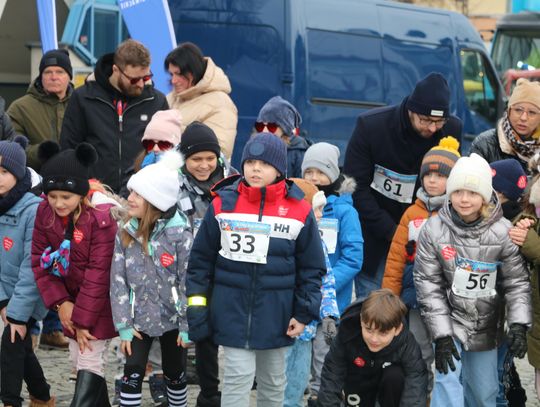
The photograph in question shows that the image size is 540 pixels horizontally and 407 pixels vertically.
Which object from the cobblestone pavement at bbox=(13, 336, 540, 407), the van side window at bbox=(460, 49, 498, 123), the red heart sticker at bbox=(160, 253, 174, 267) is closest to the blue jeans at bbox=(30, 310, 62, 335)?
the cobblestone pavement at bbox=(13, 336, 540, 407)

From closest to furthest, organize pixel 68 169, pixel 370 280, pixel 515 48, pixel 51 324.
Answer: pixel 68 169
pixel 370 280
pixel 51 324
pixel 515 48

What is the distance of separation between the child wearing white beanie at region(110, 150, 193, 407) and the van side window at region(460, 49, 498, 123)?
32.3 feet

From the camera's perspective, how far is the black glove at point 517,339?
6297 mm

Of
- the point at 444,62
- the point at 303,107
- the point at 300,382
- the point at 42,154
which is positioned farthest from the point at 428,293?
the point at 444,62

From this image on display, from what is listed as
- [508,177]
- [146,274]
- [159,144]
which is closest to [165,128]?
[159,144]

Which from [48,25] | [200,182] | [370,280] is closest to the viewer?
[200,182]

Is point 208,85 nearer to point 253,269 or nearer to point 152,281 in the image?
point 152,281

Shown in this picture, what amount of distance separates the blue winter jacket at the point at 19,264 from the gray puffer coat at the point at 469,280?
82.2 inches

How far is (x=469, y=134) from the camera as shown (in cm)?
1556

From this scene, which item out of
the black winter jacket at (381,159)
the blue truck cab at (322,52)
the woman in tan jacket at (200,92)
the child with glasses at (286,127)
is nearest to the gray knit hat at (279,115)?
the child with glasses at (286,127)

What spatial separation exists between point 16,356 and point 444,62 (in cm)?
968

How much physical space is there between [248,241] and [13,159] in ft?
5.23

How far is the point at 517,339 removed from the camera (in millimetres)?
6320

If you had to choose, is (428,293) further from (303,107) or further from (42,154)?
(303,107)
